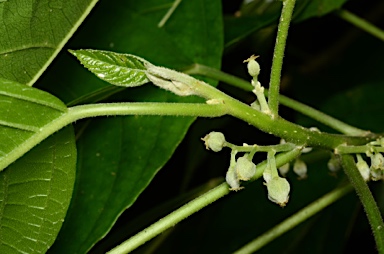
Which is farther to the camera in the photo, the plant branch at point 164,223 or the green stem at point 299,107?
the green stem at point 299,107

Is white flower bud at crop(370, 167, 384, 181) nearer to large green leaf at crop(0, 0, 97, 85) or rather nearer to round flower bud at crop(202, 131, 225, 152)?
round flower bud at crop(202, 131, 225, 152)

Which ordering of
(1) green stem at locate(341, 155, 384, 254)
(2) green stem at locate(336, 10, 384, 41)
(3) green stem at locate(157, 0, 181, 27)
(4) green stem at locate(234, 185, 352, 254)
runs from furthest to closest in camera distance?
(2) green stem at locate(336, 10, 384, 41)
(3) green stem at locate(157, 0, 181, 27)
(4) green stem at locate(234, 185, 352, 254)
(1) green stem at locate(341, 155, 384, 254)

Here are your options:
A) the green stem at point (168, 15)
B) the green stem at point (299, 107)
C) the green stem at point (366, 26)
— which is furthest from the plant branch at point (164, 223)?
the green stem at point (366, 26)

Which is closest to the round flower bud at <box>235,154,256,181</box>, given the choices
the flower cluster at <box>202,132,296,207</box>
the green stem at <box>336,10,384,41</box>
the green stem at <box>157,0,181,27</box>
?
the flower cluster at <box>202,132,296,207</box>

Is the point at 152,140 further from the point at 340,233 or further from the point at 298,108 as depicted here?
the point at 340,233

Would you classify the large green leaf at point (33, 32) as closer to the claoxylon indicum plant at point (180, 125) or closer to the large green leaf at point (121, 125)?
the claoxylon indicum plant at point (180, 125)
